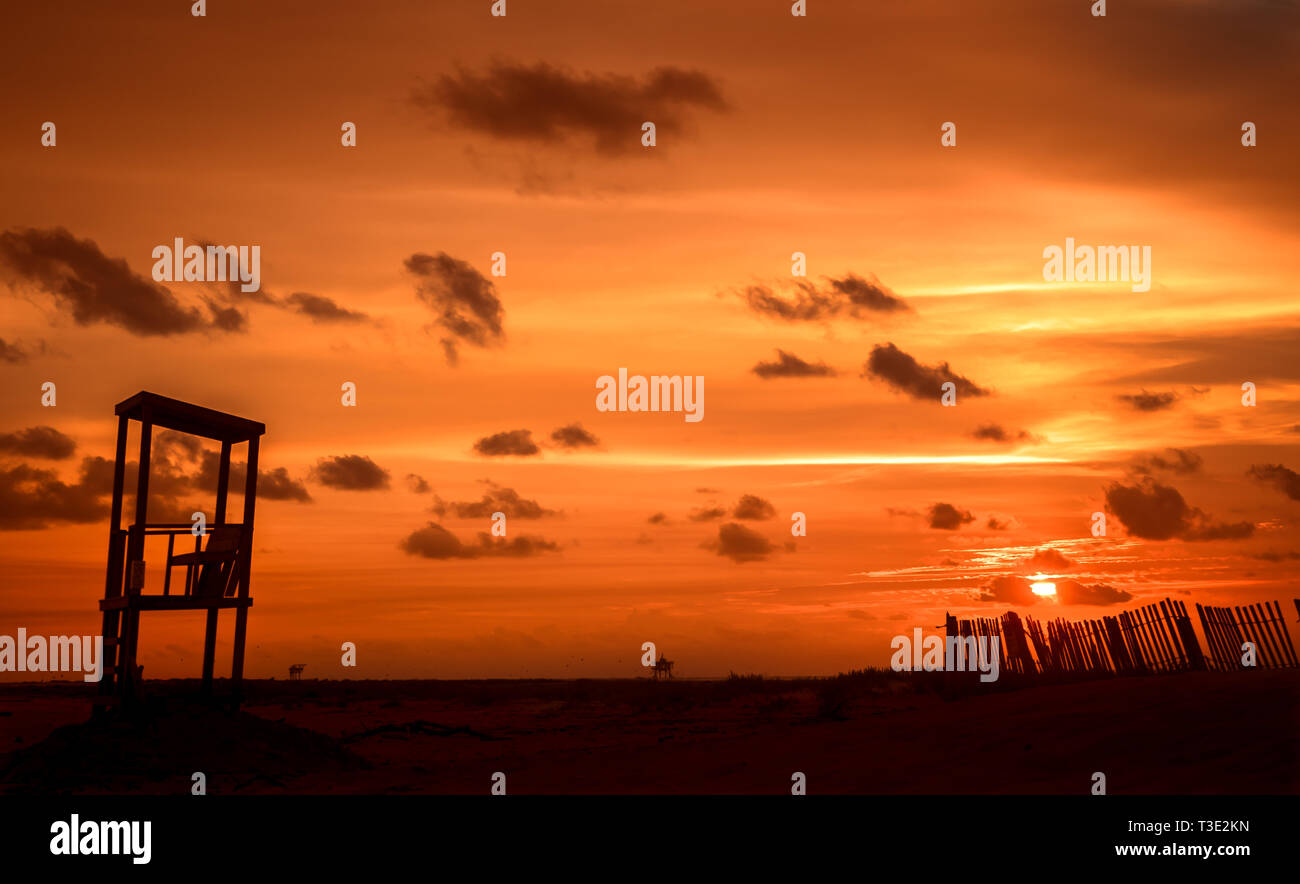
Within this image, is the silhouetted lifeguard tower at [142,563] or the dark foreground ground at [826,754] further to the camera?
the silhouetted lifeguard tower at [142,563]

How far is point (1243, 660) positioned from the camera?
76.0ft

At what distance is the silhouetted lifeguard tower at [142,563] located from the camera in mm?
16062

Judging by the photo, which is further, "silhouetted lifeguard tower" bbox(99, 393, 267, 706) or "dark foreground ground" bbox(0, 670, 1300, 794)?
"silhouetted lifeguard tower" bbox(99, 393, 267, 706)

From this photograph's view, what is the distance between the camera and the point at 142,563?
16.1m

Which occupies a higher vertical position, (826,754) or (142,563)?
(142,563)

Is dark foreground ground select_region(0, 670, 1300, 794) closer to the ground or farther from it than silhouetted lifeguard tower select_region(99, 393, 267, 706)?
closer to the ground

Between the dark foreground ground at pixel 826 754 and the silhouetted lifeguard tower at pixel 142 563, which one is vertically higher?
the silhouetted lifeguard tower at pixel 142 563

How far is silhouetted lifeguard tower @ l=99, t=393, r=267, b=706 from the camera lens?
52.7 ft
